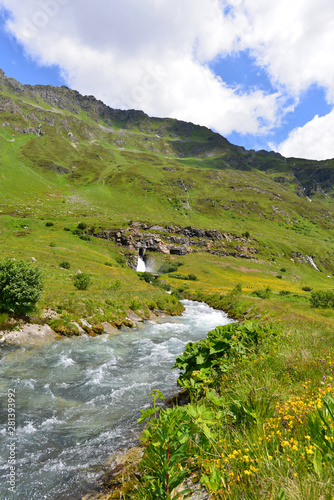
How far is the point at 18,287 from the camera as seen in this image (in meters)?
14.0

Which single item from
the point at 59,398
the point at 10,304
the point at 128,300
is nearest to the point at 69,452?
the point at 59,398

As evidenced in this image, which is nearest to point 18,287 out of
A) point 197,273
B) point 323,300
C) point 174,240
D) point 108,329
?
point 108,329

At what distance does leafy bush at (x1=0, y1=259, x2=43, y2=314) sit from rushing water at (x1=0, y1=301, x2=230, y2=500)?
312 centimetres

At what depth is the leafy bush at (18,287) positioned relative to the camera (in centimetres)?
1375

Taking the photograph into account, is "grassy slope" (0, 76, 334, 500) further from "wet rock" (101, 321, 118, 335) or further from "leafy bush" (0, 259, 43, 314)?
"leafy bush" (0, 259, 43, 314)

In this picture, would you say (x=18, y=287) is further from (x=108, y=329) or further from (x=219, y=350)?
(x=219, y=350)

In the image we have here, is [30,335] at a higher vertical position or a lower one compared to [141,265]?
higher

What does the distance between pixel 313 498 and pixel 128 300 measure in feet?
79.3

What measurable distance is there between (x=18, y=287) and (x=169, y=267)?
69.0 meters

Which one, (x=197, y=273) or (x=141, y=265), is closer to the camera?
(x=197, y=273)

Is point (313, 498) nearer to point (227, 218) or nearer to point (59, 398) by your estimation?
point (59, 398)

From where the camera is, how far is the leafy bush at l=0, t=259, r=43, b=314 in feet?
45.1

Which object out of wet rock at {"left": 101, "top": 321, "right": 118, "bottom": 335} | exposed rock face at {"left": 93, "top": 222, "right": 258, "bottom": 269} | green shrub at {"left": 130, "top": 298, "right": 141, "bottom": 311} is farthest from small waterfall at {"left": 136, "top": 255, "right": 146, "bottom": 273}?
wet rock at {"left": 101, "top": 321, "right": 118, "bottom": 335}

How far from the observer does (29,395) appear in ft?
27.6
